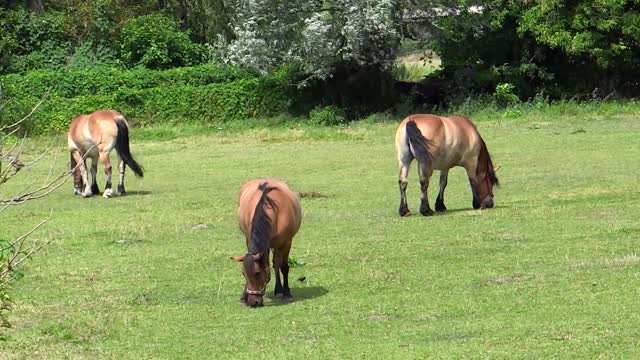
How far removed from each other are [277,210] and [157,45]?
3374 centimetres

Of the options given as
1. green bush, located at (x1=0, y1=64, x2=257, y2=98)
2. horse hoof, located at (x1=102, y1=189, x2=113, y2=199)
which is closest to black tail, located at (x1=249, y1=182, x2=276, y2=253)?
horse hoof, located at (x1=102, y1=189, x2=113, y2=199)

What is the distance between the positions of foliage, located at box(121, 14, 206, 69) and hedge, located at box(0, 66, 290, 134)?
11.0 feet

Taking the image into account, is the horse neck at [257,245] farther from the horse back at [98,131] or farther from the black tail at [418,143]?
the horse back at [98,131]

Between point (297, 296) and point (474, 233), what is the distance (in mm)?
4204

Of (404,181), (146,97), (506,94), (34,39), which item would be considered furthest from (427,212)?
(34,39)

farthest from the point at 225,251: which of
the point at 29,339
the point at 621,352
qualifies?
the point at 621,352

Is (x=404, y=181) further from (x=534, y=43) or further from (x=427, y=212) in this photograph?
(x=534, y=43)

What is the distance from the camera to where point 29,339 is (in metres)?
10.0

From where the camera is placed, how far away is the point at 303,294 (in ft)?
38.5

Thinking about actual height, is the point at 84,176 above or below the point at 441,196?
below

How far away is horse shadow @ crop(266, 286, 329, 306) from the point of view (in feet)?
37.0

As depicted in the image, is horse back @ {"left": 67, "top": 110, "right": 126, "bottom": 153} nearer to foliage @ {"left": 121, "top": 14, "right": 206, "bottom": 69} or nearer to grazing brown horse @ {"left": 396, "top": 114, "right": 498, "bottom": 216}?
grazing brown horse @ {"left": 396, "top": 114, "right": 498, "bottom": 216}

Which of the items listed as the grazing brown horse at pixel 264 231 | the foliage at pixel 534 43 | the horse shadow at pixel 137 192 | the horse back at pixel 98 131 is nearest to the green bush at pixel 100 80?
the foliage at pixel 534 43

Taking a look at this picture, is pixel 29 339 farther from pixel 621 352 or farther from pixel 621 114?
pixel 621 114
